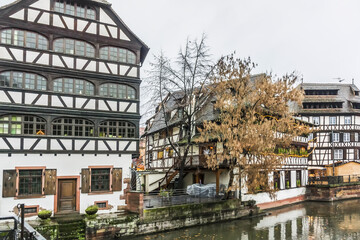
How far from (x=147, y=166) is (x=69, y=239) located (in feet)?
76.3

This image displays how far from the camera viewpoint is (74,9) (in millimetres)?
19953

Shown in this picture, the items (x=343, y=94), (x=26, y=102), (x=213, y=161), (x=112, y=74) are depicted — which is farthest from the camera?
(x=343, y=94)

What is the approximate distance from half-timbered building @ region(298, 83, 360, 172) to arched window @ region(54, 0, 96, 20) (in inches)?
1195

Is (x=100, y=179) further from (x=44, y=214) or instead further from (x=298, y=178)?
(x=298, y=178)

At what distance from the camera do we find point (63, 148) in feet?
62.2

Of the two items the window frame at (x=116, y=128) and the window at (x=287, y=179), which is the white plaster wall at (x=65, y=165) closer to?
the window frame at (x=116, y=128)

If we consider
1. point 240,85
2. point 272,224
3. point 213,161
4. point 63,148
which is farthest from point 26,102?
point 272,224

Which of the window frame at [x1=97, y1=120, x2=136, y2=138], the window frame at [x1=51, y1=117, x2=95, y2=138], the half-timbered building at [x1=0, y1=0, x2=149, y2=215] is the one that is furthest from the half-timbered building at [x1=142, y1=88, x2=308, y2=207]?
the window frame at [x1=51, y1=117, x2=95, y2=138]

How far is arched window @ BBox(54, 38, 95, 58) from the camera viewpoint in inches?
765

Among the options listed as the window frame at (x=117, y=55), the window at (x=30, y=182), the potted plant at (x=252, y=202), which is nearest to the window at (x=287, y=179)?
the potted plant at (x=252, y=202)

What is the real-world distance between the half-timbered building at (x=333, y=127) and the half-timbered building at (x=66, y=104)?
28.4m

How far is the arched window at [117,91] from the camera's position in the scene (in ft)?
67.7

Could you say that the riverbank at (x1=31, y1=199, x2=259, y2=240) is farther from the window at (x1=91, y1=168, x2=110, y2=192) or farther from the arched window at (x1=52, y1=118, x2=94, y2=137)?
the arched window at (x1=52, y1=118, x2=94, y2=137)

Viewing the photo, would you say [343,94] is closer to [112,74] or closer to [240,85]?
[240,85]
